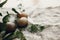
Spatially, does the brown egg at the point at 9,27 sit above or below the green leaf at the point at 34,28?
above

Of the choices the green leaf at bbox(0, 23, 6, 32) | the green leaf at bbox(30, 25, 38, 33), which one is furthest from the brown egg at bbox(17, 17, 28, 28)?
the green leaf at bbox(0, 23, 6, 32)

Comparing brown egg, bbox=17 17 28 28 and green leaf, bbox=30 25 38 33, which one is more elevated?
brown egg, bbox=17 17 28 28

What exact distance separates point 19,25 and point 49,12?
0.40 meters

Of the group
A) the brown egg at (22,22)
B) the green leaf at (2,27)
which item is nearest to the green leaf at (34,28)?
the brown egg at (22,22)

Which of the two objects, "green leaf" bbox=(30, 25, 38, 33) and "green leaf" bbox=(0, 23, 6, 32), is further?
"green leaf" bbox=(30, 25, 38, 33)

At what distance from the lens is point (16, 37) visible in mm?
919

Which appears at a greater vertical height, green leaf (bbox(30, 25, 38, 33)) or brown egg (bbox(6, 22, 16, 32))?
brown egg (bbox(6, 22, 16, 32))

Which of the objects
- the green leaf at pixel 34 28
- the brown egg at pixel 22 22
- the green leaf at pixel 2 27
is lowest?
the green leaf at pixel 34 28

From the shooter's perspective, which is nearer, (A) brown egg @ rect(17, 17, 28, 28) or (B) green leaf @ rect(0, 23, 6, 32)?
(B) green leaf @ rect(0, 23, 6, 32)

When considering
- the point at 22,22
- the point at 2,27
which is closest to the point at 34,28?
the point at 22,22

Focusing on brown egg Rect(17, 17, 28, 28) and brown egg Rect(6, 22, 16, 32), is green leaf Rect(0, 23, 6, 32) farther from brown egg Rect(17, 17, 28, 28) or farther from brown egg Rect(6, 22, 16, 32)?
brown egg Rect(17, 17, 28, 28)

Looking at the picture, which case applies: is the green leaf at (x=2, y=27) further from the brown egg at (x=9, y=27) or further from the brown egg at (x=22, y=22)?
the brown egg at (x=22, y=22)

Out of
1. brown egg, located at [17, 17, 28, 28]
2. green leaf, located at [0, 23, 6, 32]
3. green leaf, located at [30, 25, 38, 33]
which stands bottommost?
green leaf, located at [30, 25, 38, 33]

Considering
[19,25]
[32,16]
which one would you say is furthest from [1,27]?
[32,16]
